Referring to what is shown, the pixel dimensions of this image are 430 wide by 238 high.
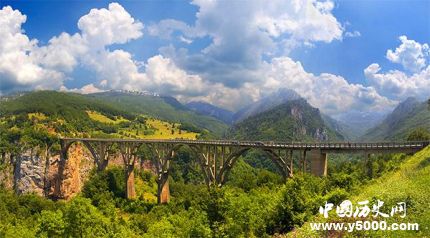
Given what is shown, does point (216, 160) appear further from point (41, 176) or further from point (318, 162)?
point (41, 176)

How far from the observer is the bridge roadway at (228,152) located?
4619 cm

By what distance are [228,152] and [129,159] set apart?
128ft

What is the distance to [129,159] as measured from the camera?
322 feet

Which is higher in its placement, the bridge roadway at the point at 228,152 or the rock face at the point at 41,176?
the bridge roadway at the point at 228,152

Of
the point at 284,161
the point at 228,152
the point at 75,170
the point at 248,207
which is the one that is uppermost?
the point at 228,152

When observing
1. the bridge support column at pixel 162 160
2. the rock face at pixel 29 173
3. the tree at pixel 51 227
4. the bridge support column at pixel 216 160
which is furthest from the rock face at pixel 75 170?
the tree at pixel 51 227

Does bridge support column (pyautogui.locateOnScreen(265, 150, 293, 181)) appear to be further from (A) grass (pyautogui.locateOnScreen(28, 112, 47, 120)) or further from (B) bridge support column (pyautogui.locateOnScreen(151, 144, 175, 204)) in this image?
(A) grass (pyautogui.locateOnScreen(28, 112, 47, 120))

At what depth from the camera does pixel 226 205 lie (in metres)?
38.2

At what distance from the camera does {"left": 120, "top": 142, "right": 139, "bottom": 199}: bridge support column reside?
9638 centimetres

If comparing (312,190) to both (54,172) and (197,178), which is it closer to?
(54,172)

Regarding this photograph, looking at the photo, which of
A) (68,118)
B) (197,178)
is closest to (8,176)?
(68,118)

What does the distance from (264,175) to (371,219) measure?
64.9 meters

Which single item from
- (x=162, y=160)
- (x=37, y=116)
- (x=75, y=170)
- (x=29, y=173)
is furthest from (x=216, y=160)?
(x=37, y=116)

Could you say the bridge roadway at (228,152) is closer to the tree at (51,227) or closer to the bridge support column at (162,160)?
the bridge support column at (162,160)
